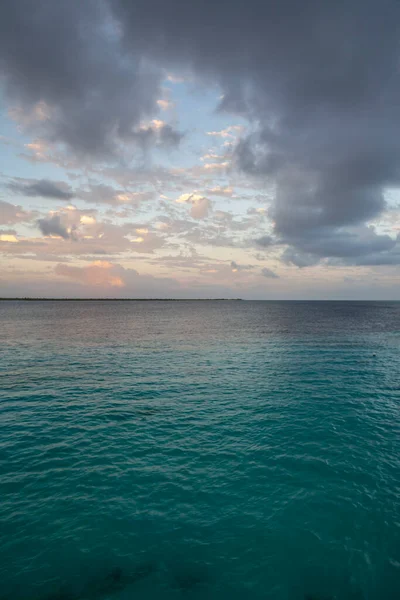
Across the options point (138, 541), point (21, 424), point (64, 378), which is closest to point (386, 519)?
point (138, 541)

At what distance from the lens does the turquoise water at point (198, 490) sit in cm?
1323

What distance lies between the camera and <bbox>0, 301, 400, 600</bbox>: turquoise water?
13234 mm

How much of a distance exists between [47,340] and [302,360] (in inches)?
2285

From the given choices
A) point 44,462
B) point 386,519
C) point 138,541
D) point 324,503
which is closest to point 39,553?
point 138,541

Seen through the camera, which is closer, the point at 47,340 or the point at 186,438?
the point at 186,438

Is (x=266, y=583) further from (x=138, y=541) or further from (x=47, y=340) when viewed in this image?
(x=47, y=340)

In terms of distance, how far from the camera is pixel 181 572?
13.4 m

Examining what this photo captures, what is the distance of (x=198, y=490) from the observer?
18531 millimetres

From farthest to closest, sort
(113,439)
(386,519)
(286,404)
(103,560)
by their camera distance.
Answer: (286,404) < (113,439) < (386,519) < (103,560)

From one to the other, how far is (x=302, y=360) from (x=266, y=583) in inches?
1791

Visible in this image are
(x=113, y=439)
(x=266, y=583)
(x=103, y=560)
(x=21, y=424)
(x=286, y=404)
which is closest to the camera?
(x=266, y=583)

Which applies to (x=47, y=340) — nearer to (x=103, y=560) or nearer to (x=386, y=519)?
(x=103, y=560)

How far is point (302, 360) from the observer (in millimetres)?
55781

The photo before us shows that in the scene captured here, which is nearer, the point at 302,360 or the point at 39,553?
the point at 39,553
